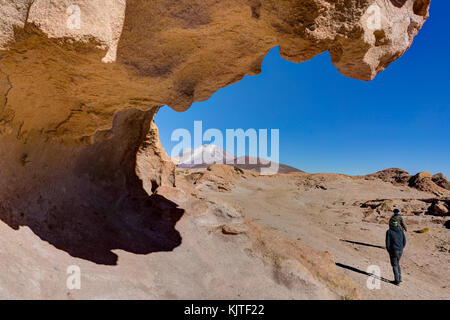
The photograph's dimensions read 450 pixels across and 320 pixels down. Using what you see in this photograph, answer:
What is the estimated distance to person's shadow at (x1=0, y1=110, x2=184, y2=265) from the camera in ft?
13.1

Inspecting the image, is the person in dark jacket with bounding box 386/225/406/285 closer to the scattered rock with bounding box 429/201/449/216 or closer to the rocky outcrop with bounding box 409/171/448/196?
the scattered rock with bounding box 429/201/449/216

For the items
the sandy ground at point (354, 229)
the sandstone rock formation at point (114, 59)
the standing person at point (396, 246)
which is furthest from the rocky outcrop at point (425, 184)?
the sandstone rock formation at point (114, 59)

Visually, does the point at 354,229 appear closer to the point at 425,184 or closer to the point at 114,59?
the point at 114,59

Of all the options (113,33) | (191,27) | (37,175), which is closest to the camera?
(113,33)

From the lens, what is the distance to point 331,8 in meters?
2.78

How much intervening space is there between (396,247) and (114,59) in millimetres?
5505

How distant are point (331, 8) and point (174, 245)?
428 centimetres

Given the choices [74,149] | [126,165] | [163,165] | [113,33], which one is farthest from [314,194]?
[113,33]

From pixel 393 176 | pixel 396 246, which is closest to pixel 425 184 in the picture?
pixel 393 176

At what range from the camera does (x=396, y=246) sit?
203 inches

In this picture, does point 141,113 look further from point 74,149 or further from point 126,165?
point 74,149

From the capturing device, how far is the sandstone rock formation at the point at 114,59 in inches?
101
